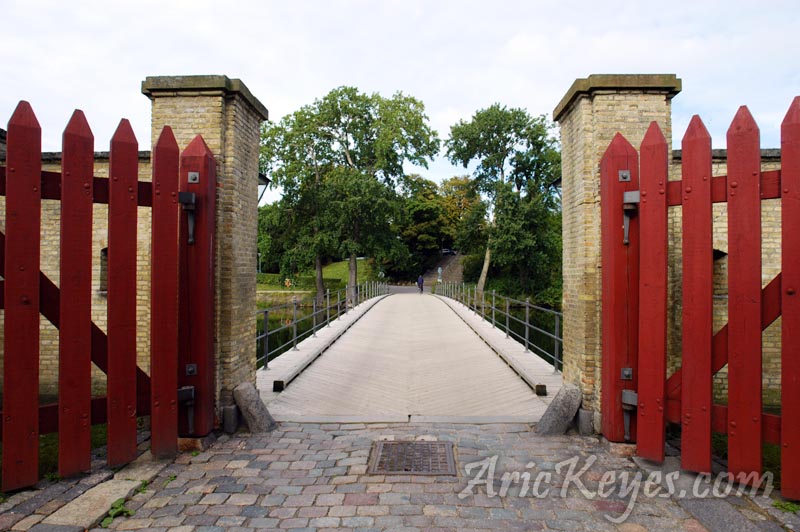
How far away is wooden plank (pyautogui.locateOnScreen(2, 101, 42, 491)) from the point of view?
10.3 ft

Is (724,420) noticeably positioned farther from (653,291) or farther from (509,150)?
(509,150)

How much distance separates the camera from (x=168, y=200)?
3746mm

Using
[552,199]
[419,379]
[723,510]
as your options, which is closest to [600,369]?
[723,510]

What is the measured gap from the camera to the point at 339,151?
2984 cm

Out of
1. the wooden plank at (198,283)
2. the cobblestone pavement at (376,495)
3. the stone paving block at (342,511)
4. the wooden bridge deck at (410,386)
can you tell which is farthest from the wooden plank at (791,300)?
the wooden plank at (198,283)

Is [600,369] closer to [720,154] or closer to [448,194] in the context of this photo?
[720,154]

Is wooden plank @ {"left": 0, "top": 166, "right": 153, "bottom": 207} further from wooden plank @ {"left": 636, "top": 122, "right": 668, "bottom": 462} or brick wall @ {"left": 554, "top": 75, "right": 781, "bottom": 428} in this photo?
wooden plank @ {"left": 636, "top": 122, "right": 668, "bottom": 462}

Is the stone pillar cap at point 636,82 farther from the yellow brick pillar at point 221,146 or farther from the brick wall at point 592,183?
the yellow brick pillar at point 221,146

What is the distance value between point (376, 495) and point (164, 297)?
2.14m

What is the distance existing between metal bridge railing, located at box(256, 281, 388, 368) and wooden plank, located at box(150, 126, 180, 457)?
3513 mm

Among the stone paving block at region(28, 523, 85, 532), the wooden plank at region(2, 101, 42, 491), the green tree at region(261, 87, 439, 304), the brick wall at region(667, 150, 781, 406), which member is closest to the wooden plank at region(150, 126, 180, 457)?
the wooden plank at region(2, 101, 42, 491)

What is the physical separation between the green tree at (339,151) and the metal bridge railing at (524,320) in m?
7.22

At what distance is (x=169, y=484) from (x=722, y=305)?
7922 mm

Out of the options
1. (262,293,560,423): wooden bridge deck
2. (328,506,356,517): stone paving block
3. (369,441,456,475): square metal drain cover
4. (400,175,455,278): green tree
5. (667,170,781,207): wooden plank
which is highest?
(400,175,455,278): green tree
